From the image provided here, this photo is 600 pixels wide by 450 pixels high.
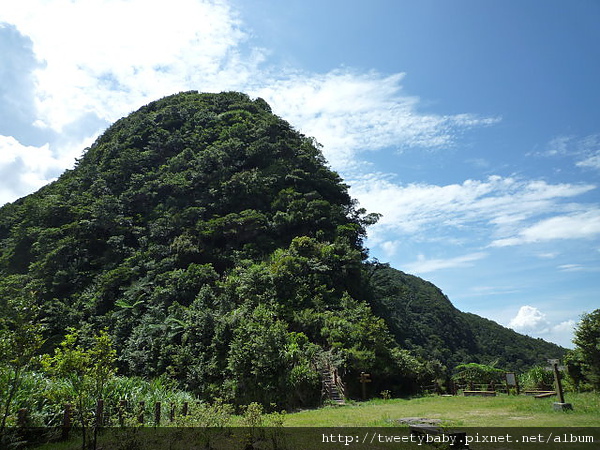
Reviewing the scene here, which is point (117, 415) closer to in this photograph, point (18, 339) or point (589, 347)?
point (18, 339)

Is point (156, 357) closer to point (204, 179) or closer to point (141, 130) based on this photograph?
point (204, 179)

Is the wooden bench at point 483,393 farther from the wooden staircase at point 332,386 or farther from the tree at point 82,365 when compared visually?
the tree at point 82,365

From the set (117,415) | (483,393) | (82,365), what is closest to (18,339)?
(82,365)

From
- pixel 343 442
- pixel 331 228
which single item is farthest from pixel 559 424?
pixel 331 228

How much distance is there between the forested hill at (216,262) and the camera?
22969mm

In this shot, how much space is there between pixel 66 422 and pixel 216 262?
26.5 m

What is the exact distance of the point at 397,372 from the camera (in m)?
23.3

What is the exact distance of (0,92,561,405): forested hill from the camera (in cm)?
2297

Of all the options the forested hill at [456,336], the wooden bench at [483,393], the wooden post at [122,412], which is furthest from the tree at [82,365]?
the forested hill at [456,336]

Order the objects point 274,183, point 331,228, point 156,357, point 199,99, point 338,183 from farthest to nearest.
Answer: point 199,99, point 338,183, point 274,183, point 331,228, point 156,357

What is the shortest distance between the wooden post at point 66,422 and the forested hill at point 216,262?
118 inches

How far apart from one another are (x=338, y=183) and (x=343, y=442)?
1561 inches

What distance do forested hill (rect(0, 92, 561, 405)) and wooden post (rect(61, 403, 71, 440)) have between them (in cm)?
300

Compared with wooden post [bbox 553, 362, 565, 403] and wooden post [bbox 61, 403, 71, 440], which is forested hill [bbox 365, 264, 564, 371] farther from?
wooden post [bbox 61, 403, 71, 440]
